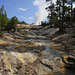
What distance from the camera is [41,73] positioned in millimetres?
6023

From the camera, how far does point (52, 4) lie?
28.2 meters

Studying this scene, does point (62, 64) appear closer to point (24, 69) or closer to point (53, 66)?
point (53, 66)

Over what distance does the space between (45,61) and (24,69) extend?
6.92 ft

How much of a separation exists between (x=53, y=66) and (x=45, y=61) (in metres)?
0.77

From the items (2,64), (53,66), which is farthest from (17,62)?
(53,66)

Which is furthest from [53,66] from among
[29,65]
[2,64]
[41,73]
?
[2,64]

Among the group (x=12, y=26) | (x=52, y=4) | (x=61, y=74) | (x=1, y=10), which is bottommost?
(x=61, y=74)

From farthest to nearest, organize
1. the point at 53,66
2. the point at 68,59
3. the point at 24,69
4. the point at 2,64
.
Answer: the point at 68,59 < the point at 53,66 < the point at 24,69 < the point at 2,64

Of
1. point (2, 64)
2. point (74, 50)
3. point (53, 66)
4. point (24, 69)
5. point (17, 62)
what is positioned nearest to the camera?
point (2, 64)

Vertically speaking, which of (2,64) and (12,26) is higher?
(12,26)

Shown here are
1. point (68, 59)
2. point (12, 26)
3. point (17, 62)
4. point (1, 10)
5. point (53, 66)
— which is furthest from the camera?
point (12, 26)

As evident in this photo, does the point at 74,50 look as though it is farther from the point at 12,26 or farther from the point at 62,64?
the point at 12,26

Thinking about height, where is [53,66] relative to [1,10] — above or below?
below

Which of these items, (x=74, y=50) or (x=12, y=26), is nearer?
(x=74, y=50)
